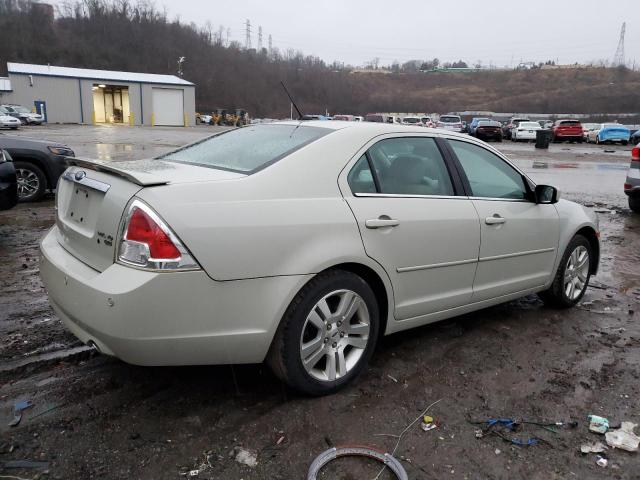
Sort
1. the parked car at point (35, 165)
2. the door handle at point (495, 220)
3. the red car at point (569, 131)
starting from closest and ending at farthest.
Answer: the door handle at point (495, 220), the parked car at point (35, 165), the red car at point (569, 131)

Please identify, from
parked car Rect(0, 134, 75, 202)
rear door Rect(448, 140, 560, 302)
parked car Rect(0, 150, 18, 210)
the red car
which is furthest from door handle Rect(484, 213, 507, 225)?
the red car

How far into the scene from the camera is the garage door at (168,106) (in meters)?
53.4

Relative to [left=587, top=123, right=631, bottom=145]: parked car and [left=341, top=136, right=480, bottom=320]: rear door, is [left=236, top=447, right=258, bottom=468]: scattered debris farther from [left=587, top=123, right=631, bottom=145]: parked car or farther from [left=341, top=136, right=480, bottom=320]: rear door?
[left=587, top=123, right=631, bottom=145]: parked car

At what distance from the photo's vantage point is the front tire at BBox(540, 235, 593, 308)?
15.4 ft

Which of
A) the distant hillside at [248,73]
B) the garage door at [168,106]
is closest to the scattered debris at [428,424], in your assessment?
the garage door at [168,106]

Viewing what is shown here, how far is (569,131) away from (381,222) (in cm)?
3714

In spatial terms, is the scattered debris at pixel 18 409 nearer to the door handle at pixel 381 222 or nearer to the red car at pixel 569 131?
the door handle at pixel 381 222

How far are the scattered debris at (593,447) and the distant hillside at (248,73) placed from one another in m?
88.6

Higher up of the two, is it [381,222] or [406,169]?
[406,169]

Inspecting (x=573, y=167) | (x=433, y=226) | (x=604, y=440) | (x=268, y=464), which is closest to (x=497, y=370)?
(x=604, y=440)

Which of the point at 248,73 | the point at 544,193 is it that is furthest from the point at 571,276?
the point at 248,73

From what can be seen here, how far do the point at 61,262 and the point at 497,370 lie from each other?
2.80 metres

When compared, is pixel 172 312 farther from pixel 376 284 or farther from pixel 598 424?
pixel 598 424

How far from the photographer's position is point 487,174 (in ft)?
13.7
